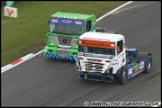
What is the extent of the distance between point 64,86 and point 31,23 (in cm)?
1123

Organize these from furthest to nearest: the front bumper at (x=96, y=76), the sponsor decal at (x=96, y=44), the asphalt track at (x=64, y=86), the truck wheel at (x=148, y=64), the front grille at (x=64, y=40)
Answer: the front grille at (x=64, y=40) < the truck wheel at (x=148, y=64) < the front bumper at (x=96, y=76) < the sponsor decal at (x=96, y=44) < the asphalt track at (x=64, y=86)

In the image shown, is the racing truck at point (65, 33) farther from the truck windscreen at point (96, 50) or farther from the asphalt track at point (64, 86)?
the truck windscreen at point (96, 50)

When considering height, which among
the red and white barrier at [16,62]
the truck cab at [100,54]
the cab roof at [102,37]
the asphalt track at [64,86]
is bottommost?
the asphalt track at [64,86]

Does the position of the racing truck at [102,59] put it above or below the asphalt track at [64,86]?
above

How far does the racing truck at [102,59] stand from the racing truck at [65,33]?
2912 mm

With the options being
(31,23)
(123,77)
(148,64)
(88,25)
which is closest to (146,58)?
(148,64)

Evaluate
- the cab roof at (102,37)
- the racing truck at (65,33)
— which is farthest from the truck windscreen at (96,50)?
the racing truck at (65,33)

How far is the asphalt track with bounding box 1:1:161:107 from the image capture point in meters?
21.8

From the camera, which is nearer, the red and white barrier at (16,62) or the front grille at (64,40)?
the red and white barrier at (16,62)

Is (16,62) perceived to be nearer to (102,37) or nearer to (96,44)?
(96,44)

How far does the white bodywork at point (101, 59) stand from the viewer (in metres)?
22.8

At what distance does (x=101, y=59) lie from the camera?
22891 millimetres

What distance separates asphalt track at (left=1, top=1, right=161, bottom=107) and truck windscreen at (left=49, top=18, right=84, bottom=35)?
160 centimetres

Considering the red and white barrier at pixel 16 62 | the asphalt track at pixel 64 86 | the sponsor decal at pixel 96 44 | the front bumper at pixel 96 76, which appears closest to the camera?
the asphalt track at pixel 64 86
